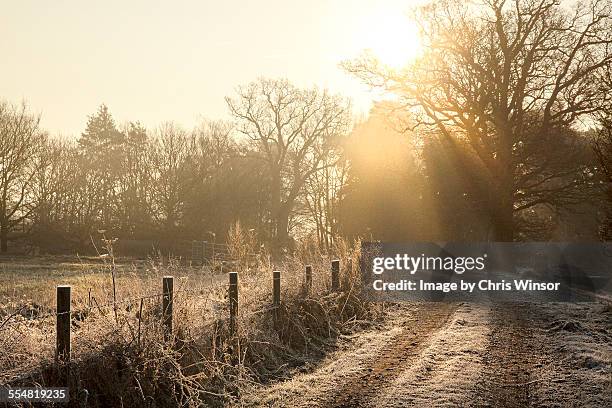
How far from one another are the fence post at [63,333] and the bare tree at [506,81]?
23.1 metres

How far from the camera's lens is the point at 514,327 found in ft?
46.8

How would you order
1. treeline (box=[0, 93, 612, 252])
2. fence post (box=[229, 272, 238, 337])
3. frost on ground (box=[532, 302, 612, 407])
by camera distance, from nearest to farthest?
frost on ground (box=[532, 302, 612, 407]) < fence post (box=[229, 272, 238, 337]) < treeline (box=[0, 93, 612, 252])

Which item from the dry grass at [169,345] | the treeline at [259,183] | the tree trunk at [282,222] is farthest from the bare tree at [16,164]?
the dry grass at [169,345]

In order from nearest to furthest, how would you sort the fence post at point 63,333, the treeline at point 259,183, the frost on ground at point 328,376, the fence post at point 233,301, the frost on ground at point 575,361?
the fence post at point 63,333 → the frost on ground at point 575,361 → the frost on ground at point 328,376 → the fence post at point 233,301 → the treeline at point 259,183

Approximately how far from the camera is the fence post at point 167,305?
8652 mm

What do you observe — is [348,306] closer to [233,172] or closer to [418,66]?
[418,66]

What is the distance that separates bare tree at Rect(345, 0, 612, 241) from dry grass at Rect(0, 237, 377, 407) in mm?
17860

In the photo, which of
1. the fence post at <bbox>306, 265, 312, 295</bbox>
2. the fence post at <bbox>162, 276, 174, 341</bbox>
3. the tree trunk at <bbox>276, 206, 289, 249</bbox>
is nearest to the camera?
the fence post at <bbox>162, 276, 174, 341</bbox>

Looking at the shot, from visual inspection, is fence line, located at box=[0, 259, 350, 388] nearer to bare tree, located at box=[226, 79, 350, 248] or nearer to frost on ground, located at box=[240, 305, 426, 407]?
frost on ground, located at box=[240, 305, 426, 407]

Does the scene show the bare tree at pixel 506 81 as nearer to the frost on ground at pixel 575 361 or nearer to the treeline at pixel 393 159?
the treeline at pixel 393 159

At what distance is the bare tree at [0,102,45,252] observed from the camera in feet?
137

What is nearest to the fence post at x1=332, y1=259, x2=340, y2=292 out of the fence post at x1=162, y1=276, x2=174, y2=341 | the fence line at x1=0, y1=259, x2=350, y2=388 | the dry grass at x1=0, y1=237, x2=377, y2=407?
the fence line at x1=0, y1=259, x2=350, y2=388

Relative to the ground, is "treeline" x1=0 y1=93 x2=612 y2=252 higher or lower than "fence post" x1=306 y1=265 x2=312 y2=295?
higher

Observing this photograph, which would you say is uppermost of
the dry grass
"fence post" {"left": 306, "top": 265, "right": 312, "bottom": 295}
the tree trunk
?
the tree trunk
